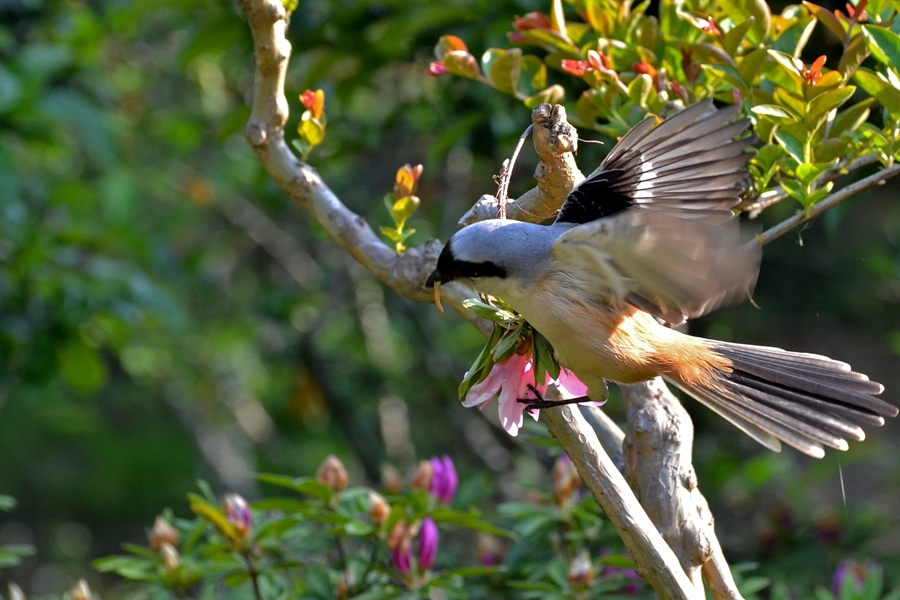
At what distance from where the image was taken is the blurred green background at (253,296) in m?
3.70

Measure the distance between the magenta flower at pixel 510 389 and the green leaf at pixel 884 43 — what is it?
94 centimetres

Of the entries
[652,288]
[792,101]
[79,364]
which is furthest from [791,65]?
[79,364]

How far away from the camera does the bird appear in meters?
1.86

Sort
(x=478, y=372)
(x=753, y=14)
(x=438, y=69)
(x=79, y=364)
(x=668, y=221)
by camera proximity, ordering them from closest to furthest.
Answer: (x=668, y=221) < (x=478, y=372) < (x=753, y=14) < (x=438, y=69) < (x=79, y=364)

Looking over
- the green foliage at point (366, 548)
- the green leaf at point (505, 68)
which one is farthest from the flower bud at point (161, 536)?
the green leaf at point (505, 68)

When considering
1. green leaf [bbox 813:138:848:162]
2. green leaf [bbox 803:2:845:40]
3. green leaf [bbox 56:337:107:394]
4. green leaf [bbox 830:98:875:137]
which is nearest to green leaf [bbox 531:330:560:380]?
green leaf [bbox 813:138:848:162]

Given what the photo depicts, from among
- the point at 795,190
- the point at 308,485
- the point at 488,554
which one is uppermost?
the point at 795,190

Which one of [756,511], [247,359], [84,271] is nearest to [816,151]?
[756,511]

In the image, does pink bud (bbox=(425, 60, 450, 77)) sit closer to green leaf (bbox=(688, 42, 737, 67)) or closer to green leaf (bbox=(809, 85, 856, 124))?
green leaf (bbox=(688, 42, 737, 67))

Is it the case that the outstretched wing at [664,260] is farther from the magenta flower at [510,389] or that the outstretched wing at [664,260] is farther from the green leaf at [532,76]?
the green leaf at [532,76]

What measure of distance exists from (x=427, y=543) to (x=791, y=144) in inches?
54.6

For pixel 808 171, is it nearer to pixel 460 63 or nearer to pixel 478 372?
pixel 478 372

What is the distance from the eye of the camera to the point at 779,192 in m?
2.28

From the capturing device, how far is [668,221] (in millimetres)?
1590
